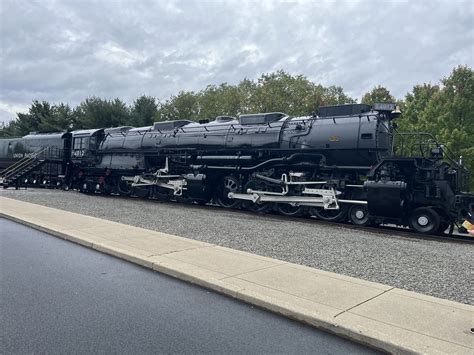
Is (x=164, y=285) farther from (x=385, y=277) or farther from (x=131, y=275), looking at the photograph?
(x=385, y=277)

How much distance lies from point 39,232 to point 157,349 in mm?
6980

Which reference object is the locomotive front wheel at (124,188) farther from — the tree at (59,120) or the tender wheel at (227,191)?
the tree at (59,120)

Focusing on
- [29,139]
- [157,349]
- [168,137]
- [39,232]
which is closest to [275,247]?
[157,349]

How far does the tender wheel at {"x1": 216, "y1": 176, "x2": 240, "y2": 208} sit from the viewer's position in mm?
15491

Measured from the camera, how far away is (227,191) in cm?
1583

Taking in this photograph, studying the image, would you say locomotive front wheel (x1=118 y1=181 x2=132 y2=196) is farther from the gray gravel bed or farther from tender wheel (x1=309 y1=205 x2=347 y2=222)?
tender wheel (x1=309 y1=205 x2=347 y2=222)

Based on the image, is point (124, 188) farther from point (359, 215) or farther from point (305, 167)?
point (359, 215)

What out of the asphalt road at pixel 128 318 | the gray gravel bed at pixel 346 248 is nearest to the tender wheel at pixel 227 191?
the gray gravel bed at pixel 346 248

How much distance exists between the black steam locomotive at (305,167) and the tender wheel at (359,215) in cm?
3

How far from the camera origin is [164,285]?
18.1ft

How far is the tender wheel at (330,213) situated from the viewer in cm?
1248

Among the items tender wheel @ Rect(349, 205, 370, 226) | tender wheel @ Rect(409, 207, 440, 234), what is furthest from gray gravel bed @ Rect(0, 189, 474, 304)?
tender wheel @ Rect(409, 207, 440, 234)

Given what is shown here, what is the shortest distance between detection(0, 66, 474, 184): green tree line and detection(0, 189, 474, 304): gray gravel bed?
17151mm

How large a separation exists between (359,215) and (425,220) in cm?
182
